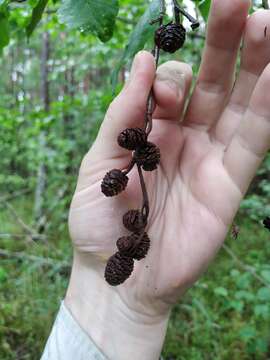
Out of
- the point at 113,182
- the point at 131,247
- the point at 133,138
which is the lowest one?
the point at 131,247

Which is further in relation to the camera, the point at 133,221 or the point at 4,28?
the point at 4,28

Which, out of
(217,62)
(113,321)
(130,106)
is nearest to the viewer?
(130,106)

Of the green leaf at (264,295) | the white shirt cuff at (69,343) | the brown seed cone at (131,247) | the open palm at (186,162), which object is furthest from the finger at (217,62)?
the green leaf at (264,295)

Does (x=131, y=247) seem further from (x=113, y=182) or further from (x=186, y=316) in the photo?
(x=186, y=316)

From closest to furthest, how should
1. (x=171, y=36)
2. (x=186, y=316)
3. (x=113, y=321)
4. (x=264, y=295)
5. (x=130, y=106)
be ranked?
1. (x=171, y=36)
2. (x=130, y=106)
3. (x=113, y=321)
4. (x=264, y=295)
5. (x=186, y=316)

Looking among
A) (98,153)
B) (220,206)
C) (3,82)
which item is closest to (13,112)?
(98,153)

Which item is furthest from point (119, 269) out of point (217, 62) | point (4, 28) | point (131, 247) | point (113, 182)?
point (4, 28)

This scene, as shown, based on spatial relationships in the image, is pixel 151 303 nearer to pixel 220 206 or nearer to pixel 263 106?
pixel 220 206
